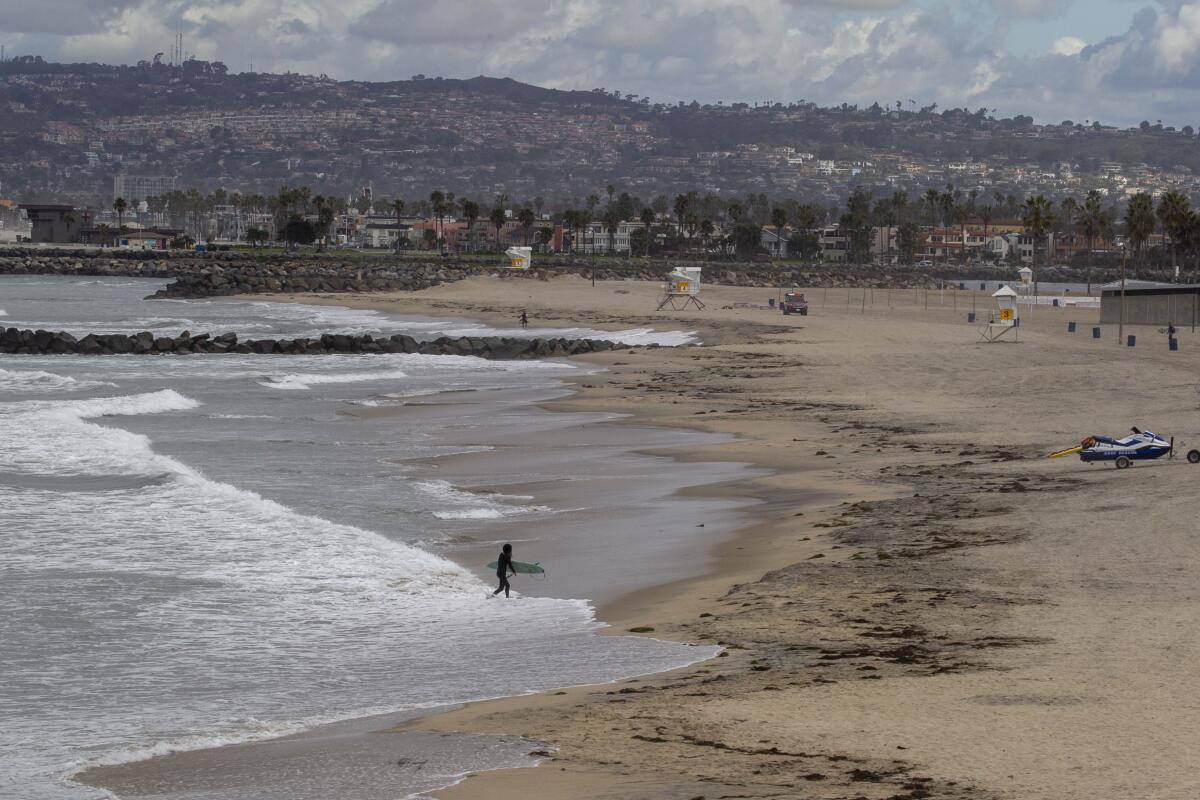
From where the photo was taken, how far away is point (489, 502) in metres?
21.9

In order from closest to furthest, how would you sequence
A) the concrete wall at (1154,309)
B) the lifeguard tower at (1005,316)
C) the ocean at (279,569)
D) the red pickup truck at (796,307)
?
1. the ocean at (279,569)
2. the lifeguard tower at (1005,316)
3. the concrete wall at (1154,309)
4. the red pickup truck at (796,307)

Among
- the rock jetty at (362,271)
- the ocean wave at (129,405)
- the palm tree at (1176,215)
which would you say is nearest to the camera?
the ocean wave at (129,405)

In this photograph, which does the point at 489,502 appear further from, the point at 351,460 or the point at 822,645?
the point at 822,645

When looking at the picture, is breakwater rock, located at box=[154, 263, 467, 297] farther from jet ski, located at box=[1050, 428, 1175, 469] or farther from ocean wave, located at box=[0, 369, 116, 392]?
jet ski, located at box=[1050, 428, 1175, 469]

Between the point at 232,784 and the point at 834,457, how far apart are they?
16.1 meters

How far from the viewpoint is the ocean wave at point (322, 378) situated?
40.7 meters

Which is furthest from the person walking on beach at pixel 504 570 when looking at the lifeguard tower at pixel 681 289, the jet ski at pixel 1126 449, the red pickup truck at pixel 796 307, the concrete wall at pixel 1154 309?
the lifeguard tower at pixel 681 289

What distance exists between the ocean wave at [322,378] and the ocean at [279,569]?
334 centimetres

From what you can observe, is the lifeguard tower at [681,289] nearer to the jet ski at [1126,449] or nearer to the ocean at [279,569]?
the ocean at [279,569]

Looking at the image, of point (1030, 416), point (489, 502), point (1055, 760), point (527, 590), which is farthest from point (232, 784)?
point (1030, 416)

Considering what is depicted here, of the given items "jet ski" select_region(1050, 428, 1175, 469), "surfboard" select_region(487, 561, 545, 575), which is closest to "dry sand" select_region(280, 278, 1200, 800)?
"jet ski" select_region(1050, 428, 1175, 469)

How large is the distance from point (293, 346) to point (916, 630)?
4293 cm

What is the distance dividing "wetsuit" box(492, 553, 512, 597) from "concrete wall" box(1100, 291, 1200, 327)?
53.0 m

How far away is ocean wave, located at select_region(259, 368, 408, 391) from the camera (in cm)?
4070
